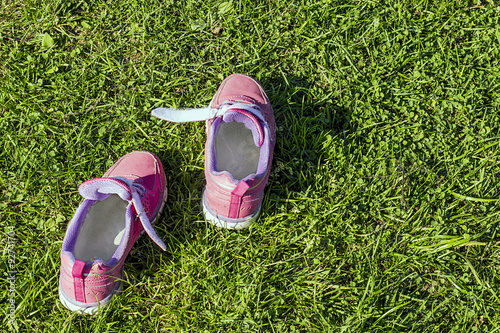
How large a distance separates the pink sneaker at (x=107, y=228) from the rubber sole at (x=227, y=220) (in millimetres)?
395

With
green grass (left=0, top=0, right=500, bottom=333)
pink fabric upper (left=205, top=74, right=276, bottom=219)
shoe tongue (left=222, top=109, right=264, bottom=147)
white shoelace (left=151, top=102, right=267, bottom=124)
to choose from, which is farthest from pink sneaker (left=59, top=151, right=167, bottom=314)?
shoe tongue (left=222, top=109, right=264, bottom=147)

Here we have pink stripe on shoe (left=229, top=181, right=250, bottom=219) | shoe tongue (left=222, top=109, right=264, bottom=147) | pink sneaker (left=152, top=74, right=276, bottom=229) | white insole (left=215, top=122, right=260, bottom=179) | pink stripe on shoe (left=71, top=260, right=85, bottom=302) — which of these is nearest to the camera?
pink stripe on shoe (left=71, top=260, right=85, bottom=302)

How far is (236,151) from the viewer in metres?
3.11

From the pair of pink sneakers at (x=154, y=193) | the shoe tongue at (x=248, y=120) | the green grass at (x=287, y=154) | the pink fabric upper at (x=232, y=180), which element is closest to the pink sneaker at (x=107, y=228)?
the pair of pink sneakers at (x=154, y=193)

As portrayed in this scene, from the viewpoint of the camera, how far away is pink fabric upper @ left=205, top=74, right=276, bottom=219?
2.73 metres

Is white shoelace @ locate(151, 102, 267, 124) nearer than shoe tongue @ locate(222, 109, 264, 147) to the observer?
No

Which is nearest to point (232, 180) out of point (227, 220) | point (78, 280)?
point (227, 220)

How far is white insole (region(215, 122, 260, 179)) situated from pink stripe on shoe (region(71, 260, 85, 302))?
1148mm

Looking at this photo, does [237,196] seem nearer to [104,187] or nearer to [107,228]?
[104,187]

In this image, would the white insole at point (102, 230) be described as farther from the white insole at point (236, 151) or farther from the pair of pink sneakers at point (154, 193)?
the white insole at point (236, 151)

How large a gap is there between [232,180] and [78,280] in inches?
46.6

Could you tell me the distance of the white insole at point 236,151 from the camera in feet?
10.1

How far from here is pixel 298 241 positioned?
313 centimetres

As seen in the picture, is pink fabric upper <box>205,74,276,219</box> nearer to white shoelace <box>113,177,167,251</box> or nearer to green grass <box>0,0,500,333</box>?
green grass <box>0,0,500,333</box>
